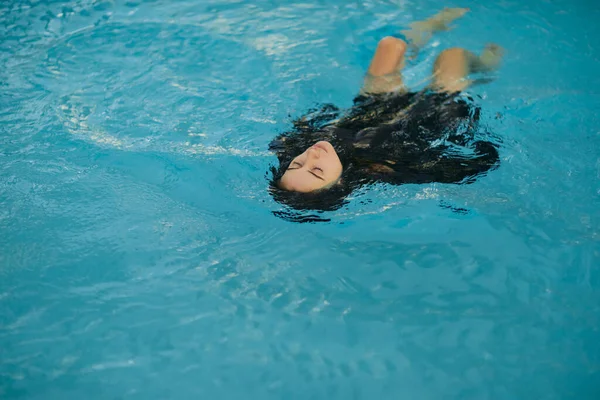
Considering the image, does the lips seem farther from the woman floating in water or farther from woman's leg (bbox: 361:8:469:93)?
woman's leg (bbox: 361:8:469:93)

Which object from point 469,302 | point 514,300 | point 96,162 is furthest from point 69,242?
point 514,300

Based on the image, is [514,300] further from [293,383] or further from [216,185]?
[216,185]

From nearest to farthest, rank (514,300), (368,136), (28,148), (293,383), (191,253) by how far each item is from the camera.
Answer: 1. (293,383)
2. (514,300)
3. (191,253)
4. (368,136)
5. (28,148)

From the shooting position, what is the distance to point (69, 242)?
379 centimetres

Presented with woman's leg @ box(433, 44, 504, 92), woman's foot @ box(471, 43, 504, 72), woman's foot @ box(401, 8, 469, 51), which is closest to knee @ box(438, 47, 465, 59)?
woman's leg @ box(433, 44, 504, 92)

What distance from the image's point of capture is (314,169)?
11.8 ft

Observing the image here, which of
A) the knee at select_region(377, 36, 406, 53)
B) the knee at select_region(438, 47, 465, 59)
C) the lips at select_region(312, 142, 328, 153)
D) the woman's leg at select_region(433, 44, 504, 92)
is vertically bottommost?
the lips at select_region(312, 142, 328, 153)

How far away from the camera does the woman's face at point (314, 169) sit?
3.57 meters

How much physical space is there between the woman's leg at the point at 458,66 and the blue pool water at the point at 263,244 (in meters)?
0.16

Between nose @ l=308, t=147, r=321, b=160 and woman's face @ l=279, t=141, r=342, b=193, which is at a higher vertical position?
nose @ l=308, t=147, r=321, b=160

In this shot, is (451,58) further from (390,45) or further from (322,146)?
(322,146)

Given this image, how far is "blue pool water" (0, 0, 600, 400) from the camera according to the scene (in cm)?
320

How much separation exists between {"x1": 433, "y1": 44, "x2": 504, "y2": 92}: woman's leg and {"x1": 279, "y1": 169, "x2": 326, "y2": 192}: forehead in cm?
165

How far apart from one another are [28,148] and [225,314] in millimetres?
2234
